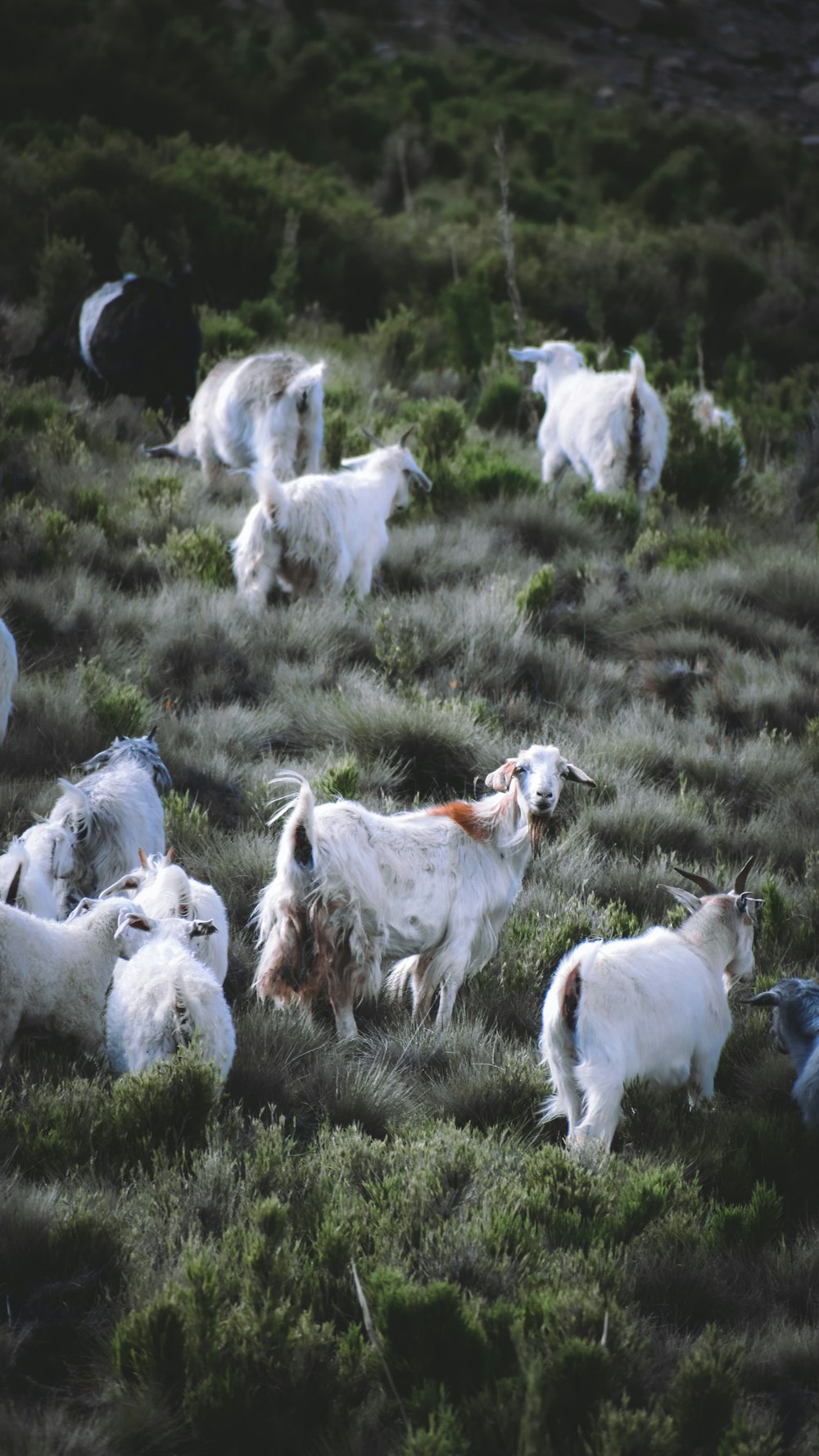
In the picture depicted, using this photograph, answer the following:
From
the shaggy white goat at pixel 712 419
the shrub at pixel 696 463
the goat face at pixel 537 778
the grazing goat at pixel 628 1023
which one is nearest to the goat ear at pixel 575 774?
the goat face at pixel 537 778

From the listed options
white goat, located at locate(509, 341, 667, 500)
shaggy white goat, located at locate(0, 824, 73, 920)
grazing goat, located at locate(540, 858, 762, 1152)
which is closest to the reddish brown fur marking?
grazing goat, located at locate(540, 858, 762, 1152)

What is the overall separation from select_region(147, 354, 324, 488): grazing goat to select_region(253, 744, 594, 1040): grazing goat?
4.65m

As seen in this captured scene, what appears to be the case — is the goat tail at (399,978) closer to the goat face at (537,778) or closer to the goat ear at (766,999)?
the goat face at (537,778)

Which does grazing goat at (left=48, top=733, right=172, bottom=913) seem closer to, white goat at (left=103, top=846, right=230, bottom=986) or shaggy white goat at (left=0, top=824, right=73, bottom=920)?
shaggy white goat at (left=0, top=824, right=73, bottom=920)

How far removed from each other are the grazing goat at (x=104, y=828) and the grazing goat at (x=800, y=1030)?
92.7 inches

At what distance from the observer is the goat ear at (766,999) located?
14.8ft

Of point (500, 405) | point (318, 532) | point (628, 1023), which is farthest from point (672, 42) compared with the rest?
point (628, 1023)

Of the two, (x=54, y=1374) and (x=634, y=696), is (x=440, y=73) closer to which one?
(x=634, y=696)

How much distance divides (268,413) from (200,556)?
121 cm

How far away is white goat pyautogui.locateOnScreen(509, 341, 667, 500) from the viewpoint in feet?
32.3

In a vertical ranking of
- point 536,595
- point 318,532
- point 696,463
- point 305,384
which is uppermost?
point 305,384

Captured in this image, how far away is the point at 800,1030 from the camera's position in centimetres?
446

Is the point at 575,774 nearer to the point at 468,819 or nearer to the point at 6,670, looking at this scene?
the point at 468,819

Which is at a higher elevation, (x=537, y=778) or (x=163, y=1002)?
(x=537, y=778)
